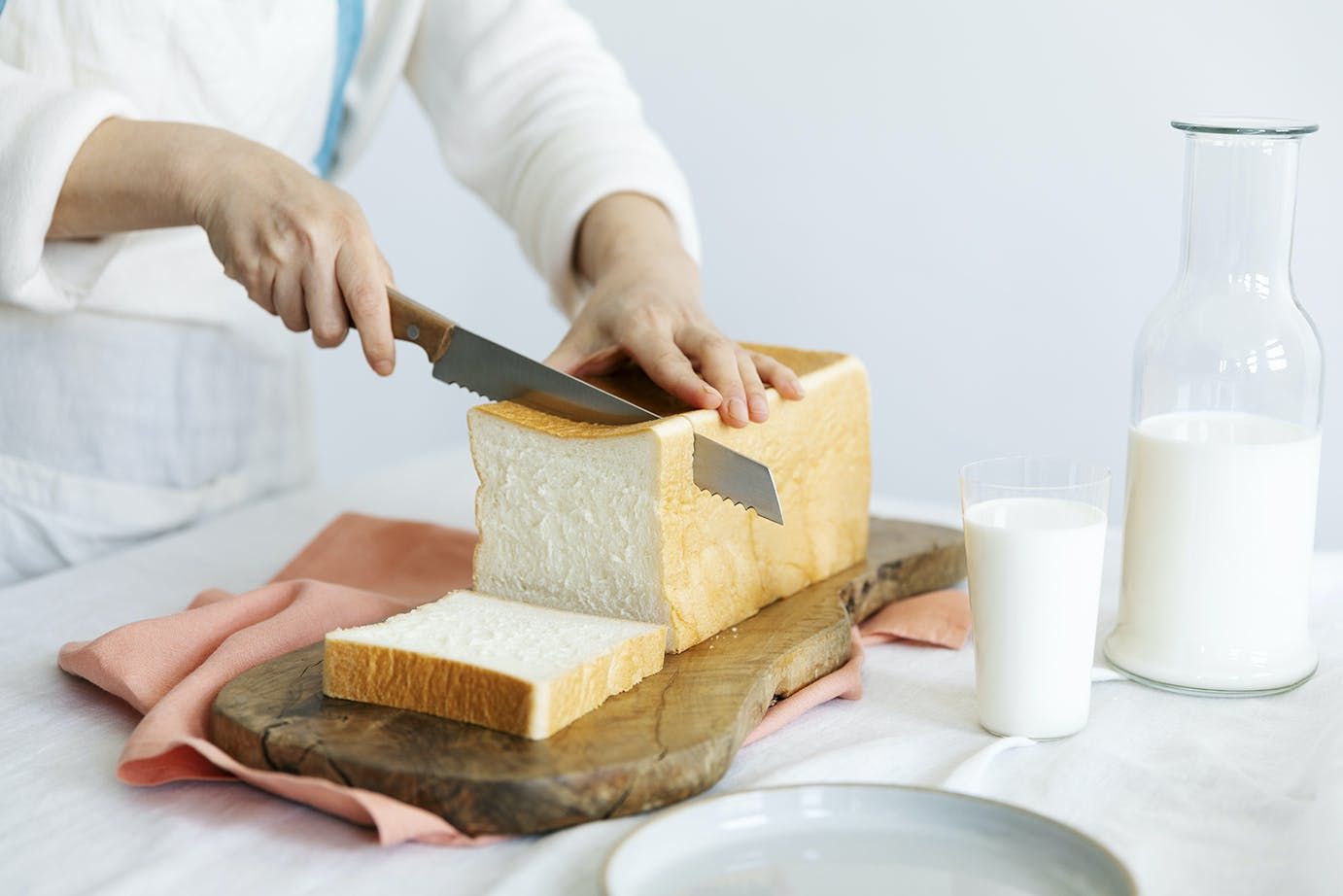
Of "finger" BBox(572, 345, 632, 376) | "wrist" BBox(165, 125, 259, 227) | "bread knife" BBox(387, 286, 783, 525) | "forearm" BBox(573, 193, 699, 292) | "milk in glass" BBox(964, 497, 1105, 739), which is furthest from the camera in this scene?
"forearm" BBox(573, 193, 699, 292)

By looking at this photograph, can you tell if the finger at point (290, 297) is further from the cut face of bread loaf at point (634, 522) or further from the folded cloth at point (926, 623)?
the folded cloth at point (926, 623)

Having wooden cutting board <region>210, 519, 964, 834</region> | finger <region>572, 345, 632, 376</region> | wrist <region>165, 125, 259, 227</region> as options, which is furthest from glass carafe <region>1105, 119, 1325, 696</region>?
wrist <region>165, 125, 259, 227</region>

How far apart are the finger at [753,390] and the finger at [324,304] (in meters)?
0.43

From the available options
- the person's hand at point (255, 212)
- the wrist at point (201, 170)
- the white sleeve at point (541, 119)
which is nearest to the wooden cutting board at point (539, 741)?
the person's hand at point (255, 212)

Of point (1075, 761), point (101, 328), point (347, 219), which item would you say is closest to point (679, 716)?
point (1075, 761)

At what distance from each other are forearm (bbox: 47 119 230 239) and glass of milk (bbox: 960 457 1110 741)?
34.3 inches

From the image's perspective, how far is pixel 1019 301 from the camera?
3.48 meters

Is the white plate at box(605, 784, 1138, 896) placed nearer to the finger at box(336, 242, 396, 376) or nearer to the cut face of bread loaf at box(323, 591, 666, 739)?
the cut face of bread loaf at box(323, 591, 666, 739)

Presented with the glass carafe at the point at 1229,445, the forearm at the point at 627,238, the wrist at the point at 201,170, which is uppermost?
the wrist at the point at 201,170

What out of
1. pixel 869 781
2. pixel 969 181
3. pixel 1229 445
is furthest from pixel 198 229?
pixel 969 181

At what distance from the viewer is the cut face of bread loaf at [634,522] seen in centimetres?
133

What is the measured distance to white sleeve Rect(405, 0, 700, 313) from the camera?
1.94 meters

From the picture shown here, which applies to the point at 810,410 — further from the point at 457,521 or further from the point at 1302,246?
the point at 1302,246

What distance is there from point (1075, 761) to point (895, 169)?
8.62ft
